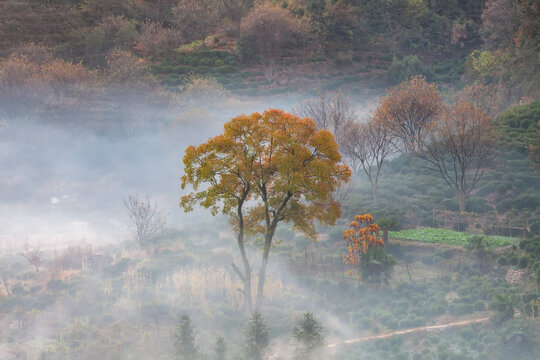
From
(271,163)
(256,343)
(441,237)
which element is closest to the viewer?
(256,343)

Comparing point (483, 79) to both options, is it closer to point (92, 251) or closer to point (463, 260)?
point (463, 260)

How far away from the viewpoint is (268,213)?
71.8ft

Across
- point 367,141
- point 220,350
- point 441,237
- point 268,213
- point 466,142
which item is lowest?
point 220,350

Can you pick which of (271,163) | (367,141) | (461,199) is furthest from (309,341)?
(367,141)

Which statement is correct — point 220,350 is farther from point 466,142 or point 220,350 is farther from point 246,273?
point 466,142

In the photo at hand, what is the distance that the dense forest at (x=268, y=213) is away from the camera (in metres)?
20.5

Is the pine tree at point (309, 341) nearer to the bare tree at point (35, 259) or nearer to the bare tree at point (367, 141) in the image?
the bare tree at point (35, 259)

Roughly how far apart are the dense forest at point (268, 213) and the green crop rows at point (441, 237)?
133 mm

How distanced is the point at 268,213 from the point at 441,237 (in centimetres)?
966

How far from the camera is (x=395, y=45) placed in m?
76.8

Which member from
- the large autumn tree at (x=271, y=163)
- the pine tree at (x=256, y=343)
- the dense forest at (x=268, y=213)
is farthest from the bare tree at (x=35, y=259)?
the pine tree at (x=256, y=343)

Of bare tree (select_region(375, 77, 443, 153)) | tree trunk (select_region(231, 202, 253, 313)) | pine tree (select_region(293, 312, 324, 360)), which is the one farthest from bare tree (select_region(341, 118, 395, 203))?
pine tree (select_region(293, 312, 324, 360))

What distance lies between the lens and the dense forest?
806 inches

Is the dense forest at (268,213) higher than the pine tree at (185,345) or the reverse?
higher
